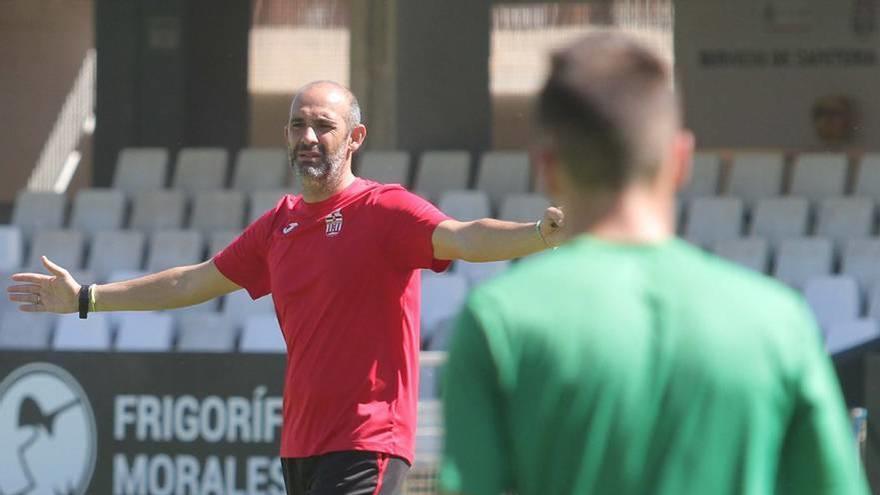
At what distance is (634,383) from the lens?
7.04 ft

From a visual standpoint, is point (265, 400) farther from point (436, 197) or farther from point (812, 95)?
point (812, 95)

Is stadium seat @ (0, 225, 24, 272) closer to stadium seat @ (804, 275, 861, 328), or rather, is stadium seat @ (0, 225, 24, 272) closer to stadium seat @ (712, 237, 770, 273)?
stadium seat @ (712, 237, 770, 273)

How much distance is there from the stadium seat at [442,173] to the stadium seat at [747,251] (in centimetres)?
261

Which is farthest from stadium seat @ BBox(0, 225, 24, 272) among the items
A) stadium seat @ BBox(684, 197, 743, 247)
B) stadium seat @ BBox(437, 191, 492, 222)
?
stadium seat @ BBox(684, 197, 743, 247)

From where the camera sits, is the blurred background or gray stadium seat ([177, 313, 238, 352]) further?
gray stadium seat ([177, 313, 238, 352])

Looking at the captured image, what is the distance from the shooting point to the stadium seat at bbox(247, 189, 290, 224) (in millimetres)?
13398

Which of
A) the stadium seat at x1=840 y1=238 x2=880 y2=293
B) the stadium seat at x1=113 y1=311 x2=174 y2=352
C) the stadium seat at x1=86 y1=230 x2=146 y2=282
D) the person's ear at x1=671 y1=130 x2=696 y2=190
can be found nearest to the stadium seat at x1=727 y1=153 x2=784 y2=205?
the stadium seat at x1=840 y1=238 x2=880 y2=293

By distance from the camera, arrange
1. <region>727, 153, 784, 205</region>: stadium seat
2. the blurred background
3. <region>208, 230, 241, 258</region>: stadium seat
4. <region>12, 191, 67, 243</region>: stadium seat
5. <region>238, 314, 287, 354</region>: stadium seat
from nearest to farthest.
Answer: the blurred background < <region>238, 314, 287, 354</region>: stadium seat < <region>208, 230, 241, 258</region>: stadium seat < <region>727, 153, 784, 205</region>: stadium seat < <region>12, 191, 67, 243</region>: stadium seat

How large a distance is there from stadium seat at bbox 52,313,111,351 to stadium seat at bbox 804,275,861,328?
16.0 feet

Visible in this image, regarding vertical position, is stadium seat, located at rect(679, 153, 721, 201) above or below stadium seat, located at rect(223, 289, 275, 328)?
above

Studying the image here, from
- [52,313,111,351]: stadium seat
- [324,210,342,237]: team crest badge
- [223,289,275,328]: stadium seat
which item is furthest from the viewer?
[223,289,275,328]: stadium seat

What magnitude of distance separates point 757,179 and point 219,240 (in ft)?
13.9

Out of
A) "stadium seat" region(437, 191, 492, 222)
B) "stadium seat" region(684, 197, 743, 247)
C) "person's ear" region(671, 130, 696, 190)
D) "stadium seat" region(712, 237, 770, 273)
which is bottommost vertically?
"stadium seat" region(712, 237, 770, 273)

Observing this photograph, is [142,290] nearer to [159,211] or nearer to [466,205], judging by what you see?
[466,205]
